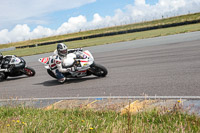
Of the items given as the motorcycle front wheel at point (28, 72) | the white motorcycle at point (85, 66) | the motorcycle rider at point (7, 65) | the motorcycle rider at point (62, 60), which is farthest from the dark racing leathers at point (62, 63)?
the motorcycle front wheel at point (28, 72)

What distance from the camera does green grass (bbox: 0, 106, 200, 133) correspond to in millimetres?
4160

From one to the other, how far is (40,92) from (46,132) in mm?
5931

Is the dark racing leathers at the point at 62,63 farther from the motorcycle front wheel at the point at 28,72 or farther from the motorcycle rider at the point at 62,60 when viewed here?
the motorcycle front wheel at the point at 28,72

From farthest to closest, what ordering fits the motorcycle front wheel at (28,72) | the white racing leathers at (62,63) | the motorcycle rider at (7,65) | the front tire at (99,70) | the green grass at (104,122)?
the motorcycle front wheel at (28,72) < the motorcycle rider at (7,65) < the front tire at (99,70) < the white racing leathers at (62,63) < the green grass at (104,122)

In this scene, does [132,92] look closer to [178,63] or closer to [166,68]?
[166,68]

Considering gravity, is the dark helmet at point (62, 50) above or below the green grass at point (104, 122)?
above

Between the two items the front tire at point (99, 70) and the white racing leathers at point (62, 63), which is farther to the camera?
the front tire at point (99, 70)

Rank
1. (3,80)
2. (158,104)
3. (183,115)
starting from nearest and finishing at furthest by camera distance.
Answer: (183,115) < (158,104) < (3,80)

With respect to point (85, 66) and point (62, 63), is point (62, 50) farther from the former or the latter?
point (85, 66)

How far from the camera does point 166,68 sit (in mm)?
11031

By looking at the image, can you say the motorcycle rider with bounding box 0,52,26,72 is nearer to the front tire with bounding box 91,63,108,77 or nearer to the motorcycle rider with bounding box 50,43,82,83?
the motorcycle rider with bounding box 50,43,82,83

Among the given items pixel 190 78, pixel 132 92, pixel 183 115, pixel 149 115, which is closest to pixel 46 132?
pixel 149 115

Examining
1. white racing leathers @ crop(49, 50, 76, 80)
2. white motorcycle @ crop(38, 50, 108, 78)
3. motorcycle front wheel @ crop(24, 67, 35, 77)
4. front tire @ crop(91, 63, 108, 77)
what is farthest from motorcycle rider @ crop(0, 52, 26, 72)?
front tire @ crop(91, 63, 108, 77)

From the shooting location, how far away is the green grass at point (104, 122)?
13.6 feet
